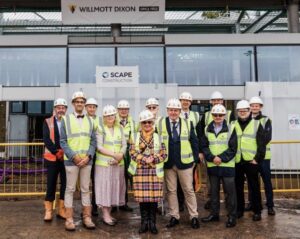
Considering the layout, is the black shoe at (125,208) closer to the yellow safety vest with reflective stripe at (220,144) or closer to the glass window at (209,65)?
the yellow safety vest with reflective stripe at (220,144)

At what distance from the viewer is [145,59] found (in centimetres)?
988

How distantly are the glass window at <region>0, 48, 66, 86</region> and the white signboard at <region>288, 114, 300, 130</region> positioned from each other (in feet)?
21.4

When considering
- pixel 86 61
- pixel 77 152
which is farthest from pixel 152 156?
pixel 86 61

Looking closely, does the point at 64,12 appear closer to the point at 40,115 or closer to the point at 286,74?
the point at 286,74

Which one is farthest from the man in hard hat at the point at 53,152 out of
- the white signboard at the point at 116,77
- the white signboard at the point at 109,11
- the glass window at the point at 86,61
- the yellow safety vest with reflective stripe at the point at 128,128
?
the white signboard at the point at 109,11

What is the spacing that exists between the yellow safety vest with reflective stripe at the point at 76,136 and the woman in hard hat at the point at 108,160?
0.23m

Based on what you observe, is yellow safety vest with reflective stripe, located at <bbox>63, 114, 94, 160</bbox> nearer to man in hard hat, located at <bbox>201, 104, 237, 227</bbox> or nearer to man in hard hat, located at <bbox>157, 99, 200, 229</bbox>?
man in hard hat, located at <bbox>157, 99, 200, 229</bbox>

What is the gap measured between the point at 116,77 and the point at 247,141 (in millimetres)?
4952

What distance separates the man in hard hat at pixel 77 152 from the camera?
194 inches

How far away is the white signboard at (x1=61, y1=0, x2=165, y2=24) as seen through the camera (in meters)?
9.82

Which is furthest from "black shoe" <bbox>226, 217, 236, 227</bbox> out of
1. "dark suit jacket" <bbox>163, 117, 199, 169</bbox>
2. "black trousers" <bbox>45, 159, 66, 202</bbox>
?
"black trousers" <bbox>45, 159, 66, 202</bbox>

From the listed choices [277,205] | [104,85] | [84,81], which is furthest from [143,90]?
[277,205]

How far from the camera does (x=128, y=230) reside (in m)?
5.05

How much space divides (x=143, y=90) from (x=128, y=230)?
5.12m
